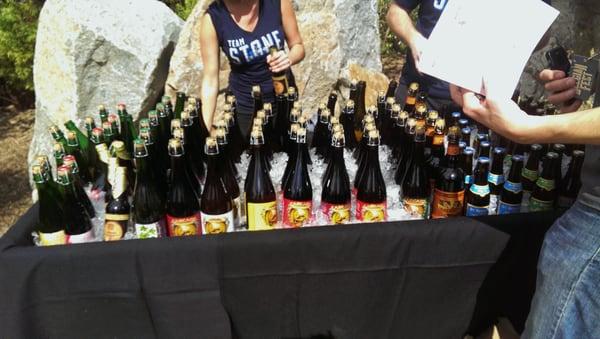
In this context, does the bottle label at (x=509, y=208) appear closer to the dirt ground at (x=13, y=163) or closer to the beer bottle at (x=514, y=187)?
the beer bottle at (x=514, y=187)

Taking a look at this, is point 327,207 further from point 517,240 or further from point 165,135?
point 165,135

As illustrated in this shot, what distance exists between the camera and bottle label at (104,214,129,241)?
157 centimetres

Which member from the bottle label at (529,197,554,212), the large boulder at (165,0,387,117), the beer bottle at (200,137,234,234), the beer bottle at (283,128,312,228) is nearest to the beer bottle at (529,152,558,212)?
the bottle label at (529,197,554,212)

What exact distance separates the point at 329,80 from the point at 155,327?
315 centimetres

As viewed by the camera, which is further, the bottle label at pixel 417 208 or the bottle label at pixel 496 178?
the bottle label at pixel 496 178

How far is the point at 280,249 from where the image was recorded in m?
1.42

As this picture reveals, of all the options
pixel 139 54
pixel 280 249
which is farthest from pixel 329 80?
pixel 280 249

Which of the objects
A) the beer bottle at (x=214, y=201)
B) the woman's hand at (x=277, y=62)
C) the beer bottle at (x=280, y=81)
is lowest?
the beer bottle at (x=214, y=201)

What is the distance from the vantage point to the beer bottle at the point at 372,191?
1616 mm

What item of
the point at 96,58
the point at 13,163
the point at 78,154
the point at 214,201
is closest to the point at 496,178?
the point at 214,201

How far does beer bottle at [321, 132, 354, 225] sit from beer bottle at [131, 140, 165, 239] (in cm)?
58

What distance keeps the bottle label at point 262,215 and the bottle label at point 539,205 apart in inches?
37.5

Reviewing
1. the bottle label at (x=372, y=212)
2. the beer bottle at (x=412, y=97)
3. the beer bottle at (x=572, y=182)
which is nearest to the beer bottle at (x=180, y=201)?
the bottle label at (x=372, y=212)

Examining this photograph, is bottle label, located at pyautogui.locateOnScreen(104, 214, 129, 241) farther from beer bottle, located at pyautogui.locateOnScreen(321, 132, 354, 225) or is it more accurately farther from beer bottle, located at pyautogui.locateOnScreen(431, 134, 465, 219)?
beer bottle, located at pyautogui.locateOnScreen(431, 134, 465, 219)
